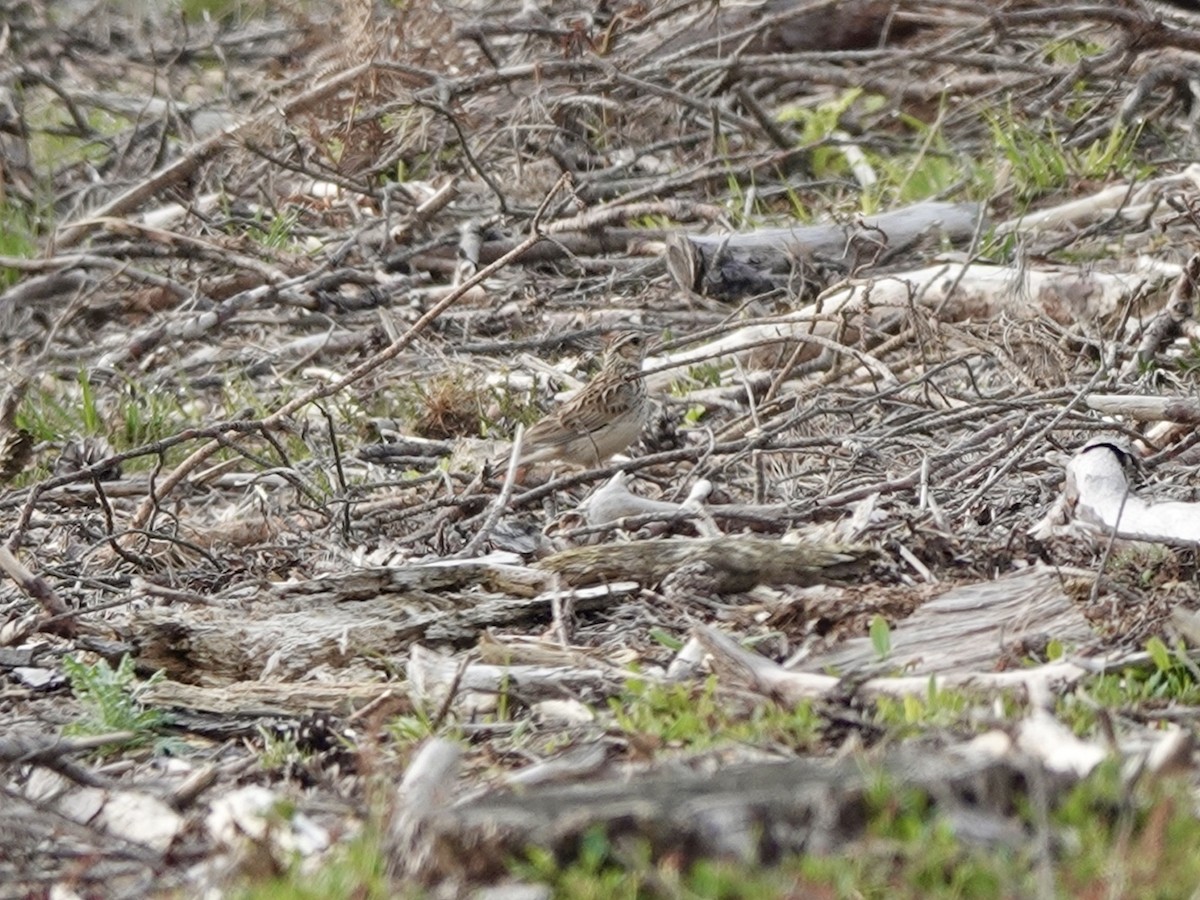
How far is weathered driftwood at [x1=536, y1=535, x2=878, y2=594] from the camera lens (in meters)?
5.15

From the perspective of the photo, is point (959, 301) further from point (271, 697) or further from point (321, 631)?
point (271, 697)

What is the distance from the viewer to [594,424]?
7.01 m

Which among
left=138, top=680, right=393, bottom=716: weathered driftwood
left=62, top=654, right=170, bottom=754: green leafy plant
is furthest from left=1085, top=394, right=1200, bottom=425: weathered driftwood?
left=62, top=654, right=170, bottom=754: green leafy plant

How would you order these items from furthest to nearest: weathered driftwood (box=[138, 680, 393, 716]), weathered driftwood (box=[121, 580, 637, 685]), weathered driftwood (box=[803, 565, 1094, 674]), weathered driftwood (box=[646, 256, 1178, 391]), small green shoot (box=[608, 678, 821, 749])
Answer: weathered driftwood (box=[646, 256, 1178, 391]) → weathered driftwood (box=[121, 580, 637, 685]) → weathered driftwood (box=[138, 680, 393, 716]) → weathered driftwood (box=[803, 565, 1094, 674]) → small green shoot (box=[608, 678, 821, 749])

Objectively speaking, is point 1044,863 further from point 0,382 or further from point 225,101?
point 225,101

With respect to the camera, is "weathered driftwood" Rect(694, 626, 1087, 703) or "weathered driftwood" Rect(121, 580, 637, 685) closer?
"weathered driftwood" Rect(694, 626, 1087, 703)

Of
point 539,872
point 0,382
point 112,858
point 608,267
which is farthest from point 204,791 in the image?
point 608,267

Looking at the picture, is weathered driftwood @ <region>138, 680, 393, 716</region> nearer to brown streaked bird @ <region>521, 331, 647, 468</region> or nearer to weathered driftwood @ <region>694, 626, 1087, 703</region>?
weathered driftwood @ <region>694, 626, 1087, 703</region>

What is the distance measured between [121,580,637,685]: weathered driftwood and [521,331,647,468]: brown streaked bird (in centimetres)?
166

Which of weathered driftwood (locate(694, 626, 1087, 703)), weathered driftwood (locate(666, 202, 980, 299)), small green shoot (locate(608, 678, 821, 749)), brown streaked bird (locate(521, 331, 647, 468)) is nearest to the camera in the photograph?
small green shoot (locate(608, 678, 821, 749))

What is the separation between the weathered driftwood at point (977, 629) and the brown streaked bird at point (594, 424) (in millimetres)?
2283

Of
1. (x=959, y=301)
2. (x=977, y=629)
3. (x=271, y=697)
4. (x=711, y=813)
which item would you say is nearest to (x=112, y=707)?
(x=271, y=697)

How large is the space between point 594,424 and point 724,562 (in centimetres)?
A: 189

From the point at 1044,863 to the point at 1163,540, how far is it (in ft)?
6.87
